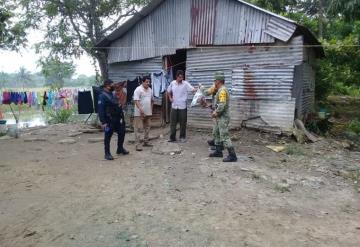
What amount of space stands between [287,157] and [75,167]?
14.9ft

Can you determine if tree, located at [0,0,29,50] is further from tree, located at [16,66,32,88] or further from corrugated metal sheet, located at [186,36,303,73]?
tree, located at [16,66,32,88]

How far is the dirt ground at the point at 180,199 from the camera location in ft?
13.4

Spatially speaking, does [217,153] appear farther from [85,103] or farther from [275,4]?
[275,4]

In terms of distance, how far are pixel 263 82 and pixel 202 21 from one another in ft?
8.73

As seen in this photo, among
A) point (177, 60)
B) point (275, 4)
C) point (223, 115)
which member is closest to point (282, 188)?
point (223, 115)

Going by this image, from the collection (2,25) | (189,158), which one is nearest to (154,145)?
(189,158)

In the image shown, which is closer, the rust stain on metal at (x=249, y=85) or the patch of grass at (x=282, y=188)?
the patch of grass at (x=282, y=188)

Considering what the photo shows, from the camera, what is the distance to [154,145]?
923cm

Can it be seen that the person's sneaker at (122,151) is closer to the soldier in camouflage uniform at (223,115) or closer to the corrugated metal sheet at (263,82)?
the soldier in camouflage uniform at (223,115)

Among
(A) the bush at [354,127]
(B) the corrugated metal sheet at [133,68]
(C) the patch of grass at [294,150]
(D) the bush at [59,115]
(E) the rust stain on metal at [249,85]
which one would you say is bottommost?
(D) the bush at [59,115]

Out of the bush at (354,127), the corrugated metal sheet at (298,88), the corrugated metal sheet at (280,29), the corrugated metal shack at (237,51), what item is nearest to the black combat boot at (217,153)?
the corrugated metal shack at (237,51)

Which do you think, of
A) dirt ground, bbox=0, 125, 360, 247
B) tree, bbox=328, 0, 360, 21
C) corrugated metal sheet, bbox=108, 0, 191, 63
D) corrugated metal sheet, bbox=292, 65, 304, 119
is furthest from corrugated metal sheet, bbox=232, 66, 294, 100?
tree, bbox=328, 0, 360, 21

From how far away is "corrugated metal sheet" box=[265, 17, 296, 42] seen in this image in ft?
30.1

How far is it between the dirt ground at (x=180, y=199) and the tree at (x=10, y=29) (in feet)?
15.8
